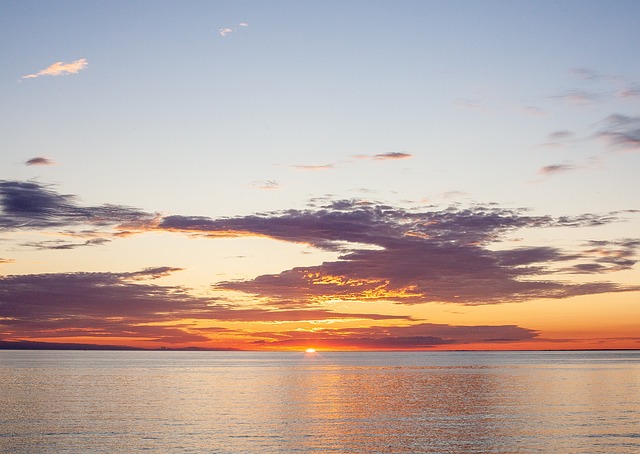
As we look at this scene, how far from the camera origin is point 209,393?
117 metres

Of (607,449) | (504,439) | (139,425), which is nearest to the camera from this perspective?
(607,449)

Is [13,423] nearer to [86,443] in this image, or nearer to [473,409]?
[86,443]

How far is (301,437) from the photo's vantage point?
2539 inches

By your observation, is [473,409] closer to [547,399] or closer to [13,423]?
[547,399]

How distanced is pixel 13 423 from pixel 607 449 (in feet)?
194

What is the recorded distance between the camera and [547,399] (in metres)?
100

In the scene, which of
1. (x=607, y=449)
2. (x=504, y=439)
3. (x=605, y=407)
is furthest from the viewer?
(x=605, y=407)

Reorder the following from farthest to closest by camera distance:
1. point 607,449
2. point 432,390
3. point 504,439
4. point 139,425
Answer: point 432,390, point 139,425, point 504,439, point 607,449

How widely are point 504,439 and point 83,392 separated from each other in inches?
3098

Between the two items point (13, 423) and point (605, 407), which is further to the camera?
point (605, 407)

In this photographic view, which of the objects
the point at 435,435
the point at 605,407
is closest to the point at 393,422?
the point at 435,435

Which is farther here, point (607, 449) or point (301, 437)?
point (301, 437)

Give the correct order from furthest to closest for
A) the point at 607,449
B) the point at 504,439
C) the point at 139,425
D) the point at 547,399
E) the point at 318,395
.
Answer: the point at 318,395, the point at 547,399, the point at 139,425, the point at 504,439, the point at 607,449

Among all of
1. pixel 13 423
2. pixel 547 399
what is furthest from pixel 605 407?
pixel 13 423
